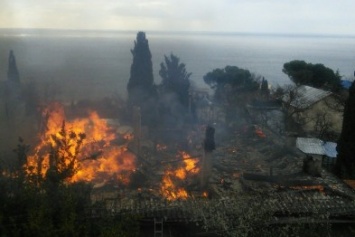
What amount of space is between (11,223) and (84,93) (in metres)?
68.1

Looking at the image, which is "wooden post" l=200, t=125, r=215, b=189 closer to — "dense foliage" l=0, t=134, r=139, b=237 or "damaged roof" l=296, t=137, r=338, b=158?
"dense foliage" l=0, t=134, r=139, b=237

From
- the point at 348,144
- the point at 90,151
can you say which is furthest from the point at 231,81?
the point at 90,151

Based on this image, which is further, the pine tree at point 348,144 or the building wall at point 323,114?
the building wall at point 323,114

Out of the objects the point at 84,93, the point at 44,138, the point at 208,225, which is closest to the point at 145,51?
the point at 44,138

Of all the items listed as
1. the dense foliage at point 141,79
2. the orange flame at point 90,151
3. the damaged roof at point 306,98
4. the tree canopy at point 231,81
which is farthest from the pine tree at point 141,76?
the damaged roof at point 306,98

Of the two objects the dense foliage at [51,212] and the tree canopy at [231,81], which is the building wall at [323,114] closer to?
the tree canopy at [231,81]

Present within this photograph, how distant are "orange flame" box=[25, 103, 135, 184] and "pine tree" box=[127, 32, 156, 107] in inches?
226

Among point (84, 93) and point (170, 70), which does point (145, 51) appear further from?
point (84, 93)

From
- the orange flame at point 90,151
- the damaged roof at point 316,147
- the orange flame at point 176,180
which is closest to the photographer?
the orange flame at point 176,180

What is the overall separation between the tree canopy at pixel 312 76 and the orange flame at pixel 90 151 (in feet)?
91.7

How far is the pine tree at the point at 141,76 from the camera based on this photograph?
31.6 m

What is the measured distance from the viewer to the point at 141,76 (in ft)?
106

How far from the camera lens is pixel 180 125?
2720cm

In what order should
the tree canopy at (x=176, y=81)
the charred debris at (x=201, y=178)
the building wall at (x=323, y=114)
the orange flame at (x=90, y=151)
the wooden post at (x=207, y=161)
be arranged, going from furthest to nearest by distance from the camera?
the building wall at (x=323, y=114) < the tree canopy at (x=176, y=81) < the orange flame at (x=90, y=151) < the wooden post at (x=207, y=161) < the charred debris at (x=201, y=178)
